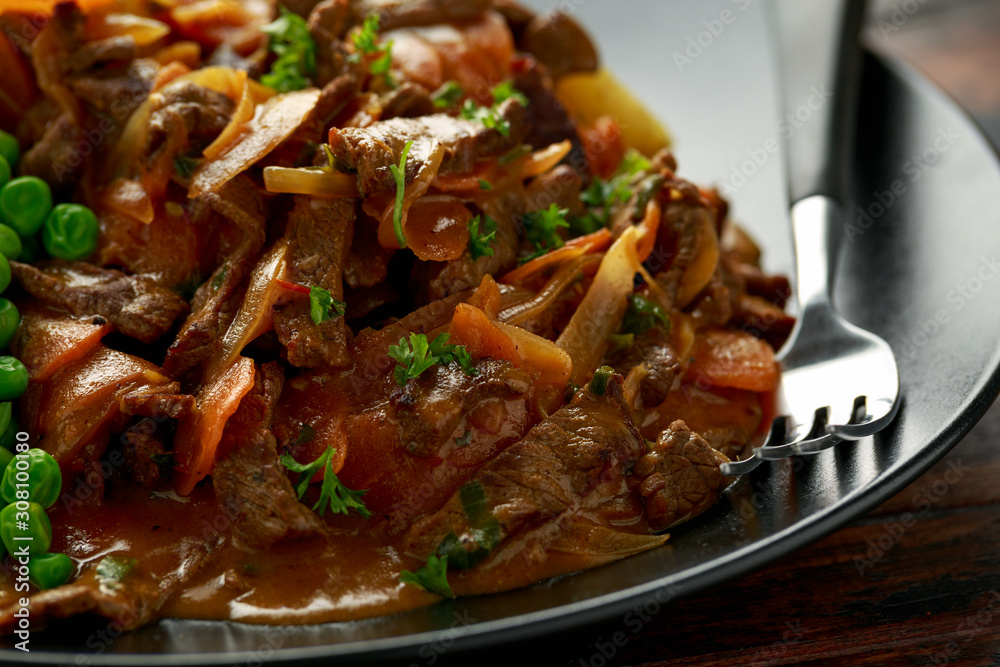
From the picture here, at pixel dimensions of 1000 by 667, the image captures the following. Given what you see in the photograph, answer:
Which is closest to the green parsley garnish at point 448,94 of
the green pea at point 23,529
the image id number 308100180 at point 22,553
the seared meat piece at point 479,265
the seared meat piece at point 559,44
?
the seared meat piece at point 479,265

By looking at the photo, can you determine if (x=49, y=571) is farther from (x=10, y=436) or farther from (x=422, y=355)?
(x=422, y=355)

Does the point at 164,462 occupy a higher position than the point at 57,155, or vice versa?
the point at 57,155

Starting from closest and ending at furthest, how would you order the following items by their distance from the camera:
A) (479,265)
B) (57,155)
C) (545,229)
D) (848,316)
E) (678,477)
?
(678,477) → (479,265) → (545,229) → (57,155) → (848,316)

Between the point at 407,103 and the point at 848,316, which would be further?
the point at 848,316

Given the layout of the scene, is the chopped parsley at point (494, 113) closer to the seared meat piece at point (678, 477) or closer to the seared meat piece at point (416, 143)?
the seared meat piece at point (416, 143)

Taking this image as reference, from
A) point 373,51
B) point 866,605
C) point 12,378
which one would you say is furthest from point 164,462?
point 866,605

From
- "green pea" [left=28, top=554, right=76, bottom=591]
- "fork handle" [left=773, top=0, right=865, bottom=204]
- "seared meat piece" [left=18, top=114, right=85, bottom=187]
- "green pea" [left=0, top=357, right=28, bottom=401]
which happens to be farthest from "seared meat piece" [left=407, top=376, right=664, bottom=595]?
"seared meat piece" [left=18, top=114, right=85, bottom=187]

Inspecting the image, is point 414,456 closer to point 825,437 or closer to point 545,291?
point 545,291

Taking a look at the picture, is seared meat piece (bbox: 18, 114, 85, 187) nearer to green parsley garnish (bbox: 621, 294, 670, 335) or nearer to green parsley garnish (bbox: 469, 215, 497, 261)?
green parsley garnish (bbox: 469, 215, 497, 261)
